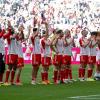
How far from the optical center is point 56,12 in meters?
49.4

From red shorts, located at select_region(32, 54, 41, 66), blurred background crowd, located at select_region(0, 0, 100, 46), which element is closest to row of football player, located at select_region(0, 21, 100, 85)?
red shorts, located at select_region(32, 54, 41, 66)

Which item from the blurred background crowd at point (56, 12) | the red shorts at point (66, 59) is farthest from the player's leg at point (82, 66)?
the blurred background crowd at point (56, 12)

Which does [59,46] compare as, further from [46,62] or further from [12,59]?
[12,59]

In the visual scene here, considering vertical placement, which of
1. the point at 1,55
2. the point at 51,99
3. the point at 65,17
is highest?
the point at 65,17

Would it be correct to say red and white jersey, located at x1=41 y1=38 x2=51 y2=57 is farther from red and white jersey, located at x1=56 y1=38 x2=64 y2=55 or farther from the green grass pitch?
the green grass pitch

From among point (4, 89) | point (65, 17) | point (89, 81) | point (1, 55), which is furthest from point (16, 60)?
point (65, 17)

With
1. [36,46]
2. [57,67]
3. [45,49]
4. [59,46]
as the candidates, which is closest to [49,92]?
[36,46]

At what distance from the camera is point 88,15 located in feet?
162

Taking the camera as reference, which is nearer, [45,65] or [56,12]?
[45,65]

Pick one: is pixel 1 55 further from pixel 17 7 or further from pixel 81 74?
pixel 17 7

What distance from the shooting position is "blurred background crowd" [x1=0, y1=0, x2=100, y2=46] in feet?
158

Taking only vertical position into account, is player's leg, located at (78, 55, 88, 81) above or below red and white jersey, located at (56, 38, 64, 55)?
below

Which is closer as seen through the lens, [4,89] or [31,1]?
[4,89]

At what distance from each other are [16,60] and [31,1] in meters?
31.7
